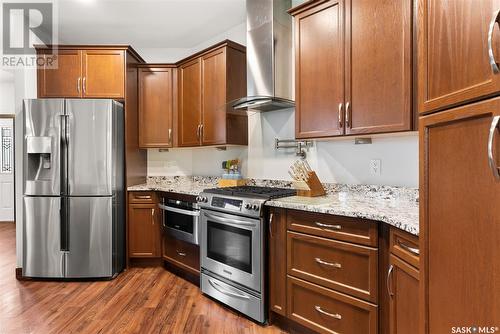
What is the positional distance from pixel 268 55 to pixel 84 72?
7.02 ft

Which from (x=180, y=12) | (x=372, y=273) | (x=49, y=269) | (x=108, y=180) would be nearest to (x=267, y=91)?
(x=180, y=12)

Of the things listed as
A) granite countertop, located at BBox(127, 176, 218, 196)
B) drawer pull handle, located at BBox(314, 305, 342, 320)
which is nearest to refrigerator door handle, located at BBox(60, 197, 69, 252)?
granite countertop, located at BBox(127, 176, 218, 196)

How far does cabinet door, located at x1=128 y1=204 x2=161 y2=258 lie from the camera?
3447mm

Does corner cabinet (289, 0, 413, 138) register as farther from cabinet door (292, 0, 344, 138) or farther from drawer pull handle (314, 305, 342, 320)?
drawer pull handle (314, 305, 342, 320)

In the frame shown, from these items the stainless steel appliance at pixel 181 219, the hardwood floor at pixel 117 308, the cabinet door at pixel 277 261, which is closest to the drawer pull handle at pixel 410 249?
the cabinet door at pixel 277 261

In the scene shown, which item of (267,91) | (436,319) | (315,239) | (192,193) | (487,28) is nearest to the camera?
(487,28)

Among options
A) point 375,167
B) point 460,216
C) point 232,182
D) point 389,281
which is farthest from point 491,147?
point 232,182

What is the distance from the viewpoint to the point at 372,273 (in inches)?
65.7

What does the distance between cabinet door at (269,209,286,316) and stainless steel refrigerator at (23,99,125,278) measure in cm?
188

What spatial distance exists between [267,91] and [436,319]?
2.07 m

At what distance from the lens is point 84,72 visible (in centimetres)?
338

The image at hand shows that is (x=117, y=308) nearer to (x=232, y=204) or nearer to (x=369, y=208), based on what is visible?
(x=232, y=204)

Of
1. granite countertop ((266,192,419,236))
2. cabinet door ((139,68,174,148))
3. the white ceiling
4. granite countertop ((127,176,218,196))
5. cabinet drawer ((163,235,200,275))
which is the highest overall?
the white ceiling

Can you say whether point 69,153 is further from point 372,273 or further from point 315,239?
point 372,273
